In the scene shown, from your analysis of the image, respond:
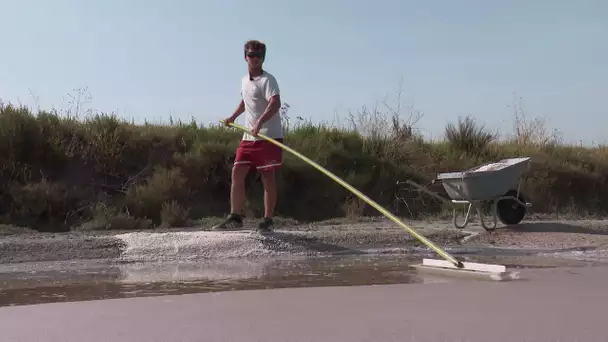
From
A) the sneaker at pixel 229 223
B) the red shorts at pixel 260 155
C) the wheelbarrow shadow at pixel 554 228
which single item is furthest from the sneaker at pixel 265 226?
the wheelbarrow shadow at pixel 554 228

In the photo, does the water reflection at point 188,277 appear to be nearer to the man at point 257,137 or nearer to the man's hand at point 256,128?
the man at point 257,137

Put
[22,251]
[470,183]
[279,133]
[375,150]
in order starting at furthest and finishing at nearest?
[375,150] < [470,183] < [279,133] < [22,251]

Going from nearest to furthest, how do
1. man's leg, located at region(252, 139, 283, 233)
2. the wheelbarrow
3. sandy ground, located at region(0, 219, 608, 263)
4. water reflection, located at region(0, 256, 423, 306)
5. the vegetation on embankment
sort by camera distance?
water reflection, located at region(0, 256, 423, 306), sandy ground, located at region(0, 219, 608, 263), man's leg, located at region(252, 139, 283, 233), the wheelbarrow, the vegetation on embankment

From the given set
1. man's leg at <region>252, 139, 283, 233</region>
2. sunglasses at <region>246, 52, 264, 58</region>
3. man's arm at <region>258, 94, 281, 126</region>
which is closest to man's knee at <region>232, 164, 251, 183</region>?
man's leg at <region>252, 139, 283, 233</region>

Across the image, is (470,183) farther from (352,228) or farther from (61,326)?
(61,326)

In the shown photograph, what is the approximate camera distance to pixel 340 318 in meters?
3.31

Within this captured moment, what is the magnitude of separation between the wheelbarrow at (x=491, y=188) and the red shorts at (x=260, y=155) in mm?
1883

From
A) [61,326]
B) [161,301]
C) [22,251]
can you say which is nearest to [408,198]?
[22,251]

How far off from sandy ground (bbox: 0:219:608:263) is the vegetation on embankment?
5.42ft

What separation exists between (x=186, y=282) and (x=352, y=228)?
10.5 feet

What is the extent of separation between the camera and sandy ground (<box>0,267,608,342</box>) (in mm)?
2977

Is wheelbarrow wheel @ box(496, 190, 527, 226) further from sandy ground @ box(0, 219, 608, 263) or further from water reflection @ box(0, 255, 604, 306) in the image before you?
water reflection @ box(0, 255, 604, 306)

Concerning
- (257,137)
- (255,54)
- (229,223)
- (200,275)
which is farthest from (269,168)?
(200,275)

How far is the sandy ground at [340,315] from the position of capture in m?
2.98
